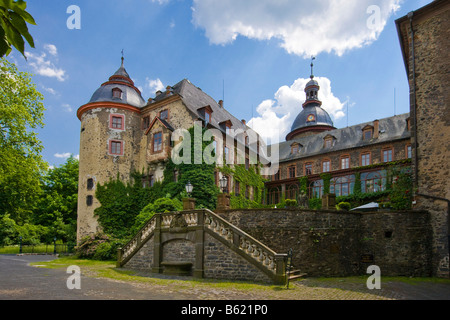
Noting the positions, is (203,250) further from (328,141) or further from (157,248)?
(328,141)

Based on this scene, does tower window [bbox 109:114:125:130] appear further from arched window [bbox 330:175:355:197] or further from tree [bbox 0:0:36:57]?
tree [bbox 0:0:36:57]

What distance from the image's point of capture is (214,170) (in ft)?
101

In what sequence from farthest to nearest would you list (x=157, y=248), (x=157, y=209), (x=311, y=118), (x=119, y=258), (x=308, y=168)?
1. (x=311, y=118)
2. (x=308, y=168)
3. (x=157, y=209)
4. (x=119, y=258)
5. (x=157, y=248)

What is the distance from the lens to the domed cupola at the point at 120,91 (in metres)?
33.5

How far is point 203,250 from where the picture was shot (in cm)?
1616

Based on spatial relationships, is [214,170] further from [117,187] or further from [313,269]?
[313,269]

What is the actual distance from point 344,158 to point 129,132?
22.6 meters

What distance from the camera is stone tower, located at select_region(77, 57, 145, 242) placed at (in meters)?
31.4

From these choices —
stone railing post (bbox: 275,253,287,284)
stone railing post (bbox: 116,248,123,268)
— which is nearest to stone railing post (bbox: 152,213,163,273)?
stone railing post (bbox: 116,248,123,268)

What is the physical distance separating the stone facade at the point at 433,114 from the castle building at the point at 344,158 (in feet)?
46.4

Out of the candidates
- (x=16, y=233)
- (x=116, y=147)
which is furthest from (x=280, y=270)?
(x=16, y=233)

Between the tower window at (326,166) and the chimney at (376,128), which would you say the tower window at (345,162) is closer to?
the tower window at (326,166)

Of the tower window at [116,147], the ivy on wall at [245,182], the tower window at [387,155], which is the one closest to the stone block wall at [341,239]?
the ivy on wall at [245,182]
